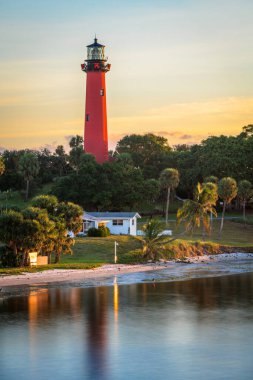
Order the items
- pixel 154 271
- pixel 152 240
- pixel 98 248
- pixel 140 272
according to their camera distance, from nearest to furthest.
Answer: pixel 140 272 < pixel 154 271 < pixel 98 248 < pixel 152 240

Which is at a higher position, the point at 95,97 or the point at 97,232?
the point at 95,97

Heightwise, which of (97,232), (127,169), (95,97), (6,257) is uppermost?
(95,97)

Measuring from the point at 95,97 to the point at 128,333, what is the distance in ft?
243

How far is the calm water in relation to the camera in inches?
1367

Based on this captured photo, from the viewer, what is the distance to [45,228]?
62969 mm

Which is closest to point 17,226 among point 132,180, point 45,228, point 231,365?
point 45,228

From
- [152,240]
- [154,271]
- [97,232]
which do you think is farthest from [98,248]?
[154,271]

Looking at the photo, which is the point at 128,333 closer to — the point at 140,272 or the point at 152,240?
the point at 140,272

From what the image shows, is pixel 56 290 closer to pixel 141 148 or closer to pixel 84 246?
pixel 84 246

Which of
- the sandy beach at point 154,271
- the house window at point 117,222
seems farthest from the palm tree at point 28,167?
the sandy beach at point 154,271

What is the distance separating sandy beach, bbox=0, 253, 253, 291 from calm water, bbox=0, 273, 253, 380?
3085 mm

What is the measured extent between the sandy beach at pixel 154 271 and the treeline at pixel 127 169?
2794 centimetres

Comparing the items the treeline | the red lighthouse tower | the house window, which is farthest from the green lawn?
the red lighthouse tower

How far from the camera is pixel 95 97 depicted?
374 feet
